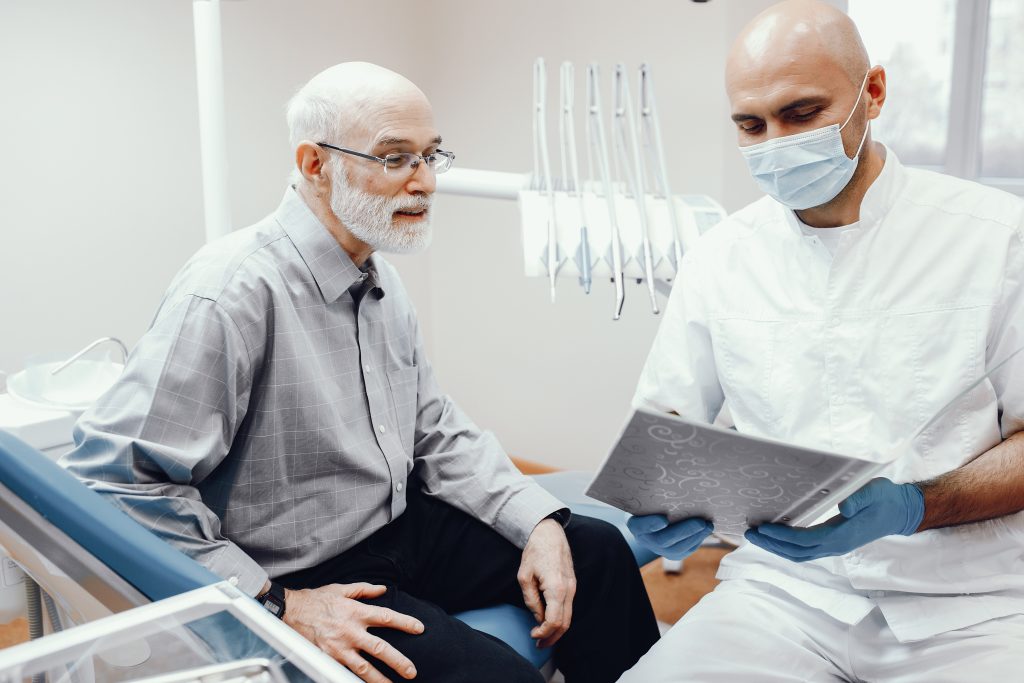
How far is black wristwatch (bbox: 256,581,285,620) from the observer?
50.7 inches

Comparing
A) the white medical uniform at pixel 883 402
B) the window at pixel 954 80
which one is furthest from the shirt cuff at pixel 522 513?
the window at pixel 954 80

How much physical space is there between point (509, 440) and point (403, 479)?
202cm

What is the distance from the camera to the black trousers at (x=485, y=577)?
1.46m

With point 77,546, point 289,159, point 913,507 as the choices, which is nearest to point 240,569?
point 77,546

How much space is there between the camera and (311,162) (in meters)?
1.57

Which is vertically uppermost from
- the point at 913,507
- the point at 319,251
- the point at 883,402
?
the point at 319,251

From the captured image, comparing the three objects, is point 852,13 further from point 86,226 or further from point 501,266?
point 86,226

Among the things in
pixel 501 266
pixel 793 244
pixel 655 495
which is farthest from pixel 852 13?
pixel 655 495

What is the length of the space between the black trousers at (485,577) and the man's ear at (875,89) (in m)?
0.85

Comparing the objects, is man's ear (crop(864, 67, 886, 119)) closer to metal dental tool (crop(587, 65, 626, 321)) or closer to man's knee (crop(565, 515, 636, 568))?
metal dental tool (crop(587, 65, 626, 321))

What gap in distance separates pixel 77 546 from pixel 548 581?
2.51 ft

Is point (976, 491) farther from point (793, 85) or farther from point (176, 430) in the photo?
point (176, 430)

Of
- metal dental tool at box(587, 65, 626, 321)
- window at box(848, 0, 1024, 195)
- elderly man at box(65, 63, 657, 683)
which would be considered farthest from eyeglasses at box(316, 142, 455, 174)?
window at box(848, 0, 1024, 195)

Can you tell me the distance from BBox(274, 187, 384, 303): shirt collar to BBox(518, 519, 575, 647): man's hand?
54 centimetres
